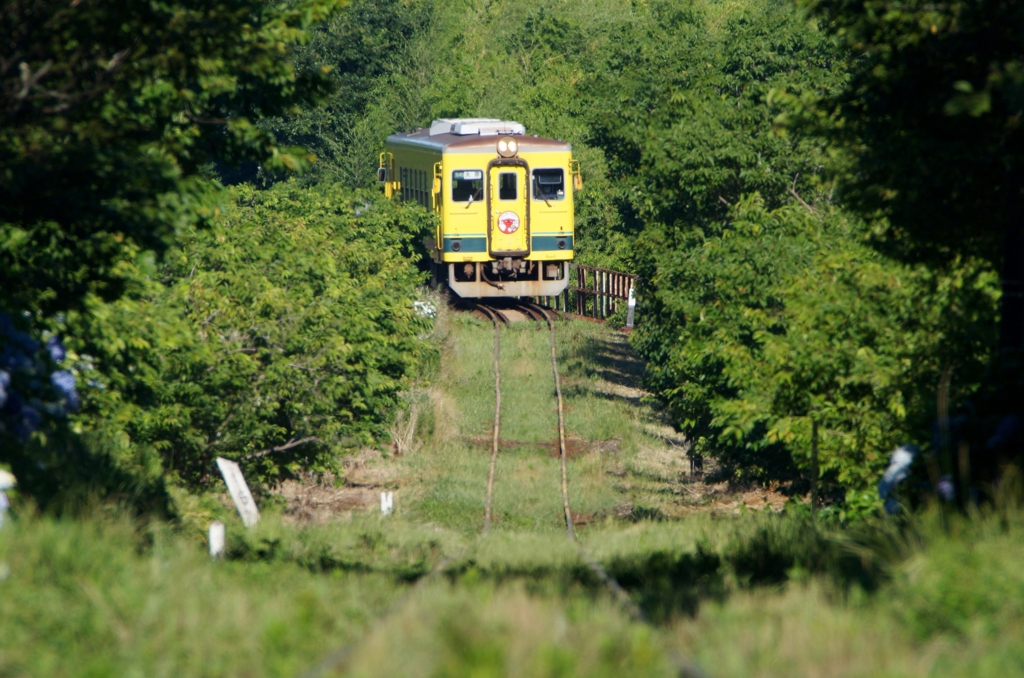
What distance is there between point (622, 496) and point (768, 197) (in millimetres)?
6064

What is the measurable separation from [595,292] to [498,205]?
23.6 ft

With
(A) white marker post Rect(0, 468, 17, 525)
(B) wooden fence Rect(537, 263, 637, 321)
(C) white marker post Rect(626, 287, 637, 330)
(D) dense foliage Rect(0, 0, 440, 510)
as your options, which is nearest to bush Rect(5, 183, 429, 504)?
(D) dense foliage Rect(0, 0, 440, 510)

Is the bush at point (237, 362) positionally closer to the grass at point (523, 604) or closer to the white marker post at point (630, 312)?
the grass at point (523, 604)

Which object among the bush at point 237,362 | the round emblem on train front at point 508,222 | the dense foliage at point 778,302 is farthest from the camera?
the round emblem on train front at point 508,222

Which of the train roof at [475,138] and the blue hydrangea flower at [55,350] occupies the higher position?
the train roof at [475,138]

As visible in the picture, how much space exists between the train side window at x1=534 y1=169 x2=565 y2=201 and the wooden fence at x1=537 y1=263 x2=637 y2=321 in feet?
12.9

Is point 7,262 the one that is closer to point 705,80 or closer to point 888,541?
point 888,541

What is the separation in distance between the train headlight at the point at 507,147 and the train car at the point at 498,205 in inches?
1.0

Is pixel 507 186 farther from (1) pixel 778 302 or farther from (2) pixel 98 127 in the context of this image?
(2) pixel 98 127

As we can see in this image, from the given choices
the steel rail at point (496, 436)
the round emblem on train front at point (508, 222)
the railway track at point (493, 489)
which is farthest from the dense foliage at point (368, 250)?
the round emblem on train front at point (508, 222)

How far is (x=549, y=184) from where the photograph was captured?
31.5 metres

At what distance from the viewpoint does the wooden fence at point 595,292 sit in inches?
1437

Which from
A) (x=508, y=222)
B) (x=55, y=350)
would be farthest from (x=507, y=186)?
(x=55, y=350)

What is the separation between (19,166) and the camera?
25.3 feet
